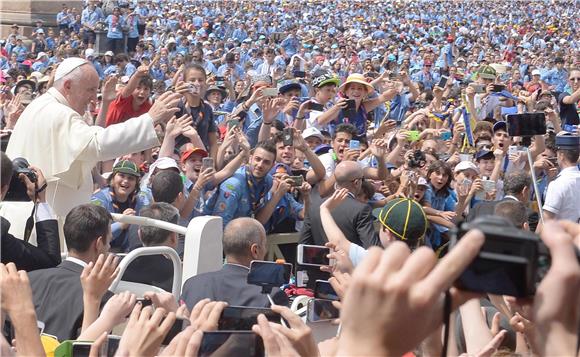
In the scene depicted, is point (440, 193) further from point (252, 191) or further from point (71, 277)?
point (71, 277)

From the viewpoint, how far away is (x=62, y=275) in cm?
380

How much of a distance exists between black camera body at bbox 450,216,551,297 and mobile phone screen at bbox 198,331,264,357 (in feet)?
3.29

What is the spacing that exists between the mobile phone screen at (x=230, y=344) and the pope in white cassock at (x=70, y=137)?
9.91ft

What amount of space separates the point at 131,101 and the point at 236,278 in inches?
170

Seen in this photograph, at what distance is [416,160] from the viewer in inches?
295

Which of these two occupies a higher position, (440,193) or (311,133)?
(311,133)

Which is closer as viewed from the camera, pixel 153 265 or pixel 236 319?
pixel 236 319

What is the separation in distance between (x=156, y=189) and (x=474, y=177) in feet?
8.46

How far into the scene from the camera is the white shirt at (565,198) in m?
6.57

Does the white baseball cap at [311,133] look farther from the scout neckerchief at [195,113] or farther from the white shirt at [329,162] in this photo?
the scout neckerchief at [195,113]

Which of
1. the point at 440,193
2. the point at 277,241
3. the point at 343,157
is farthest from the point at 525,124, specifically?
the point at 343,157

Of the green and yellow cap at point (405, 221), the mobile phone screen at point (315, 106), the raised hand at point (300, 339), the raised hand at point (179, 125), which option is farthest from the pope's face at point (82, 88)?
the mobile phone screen at point (315, 106)

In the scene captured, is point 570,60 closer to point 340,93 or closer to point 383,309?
point 340,93

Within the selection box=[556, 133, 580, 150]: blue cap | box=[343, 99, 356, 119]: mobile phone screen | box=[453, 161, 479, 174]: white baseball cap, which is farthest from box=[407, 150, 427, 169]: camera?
box=[343, 99, 356, 119]: mobile phone screen
